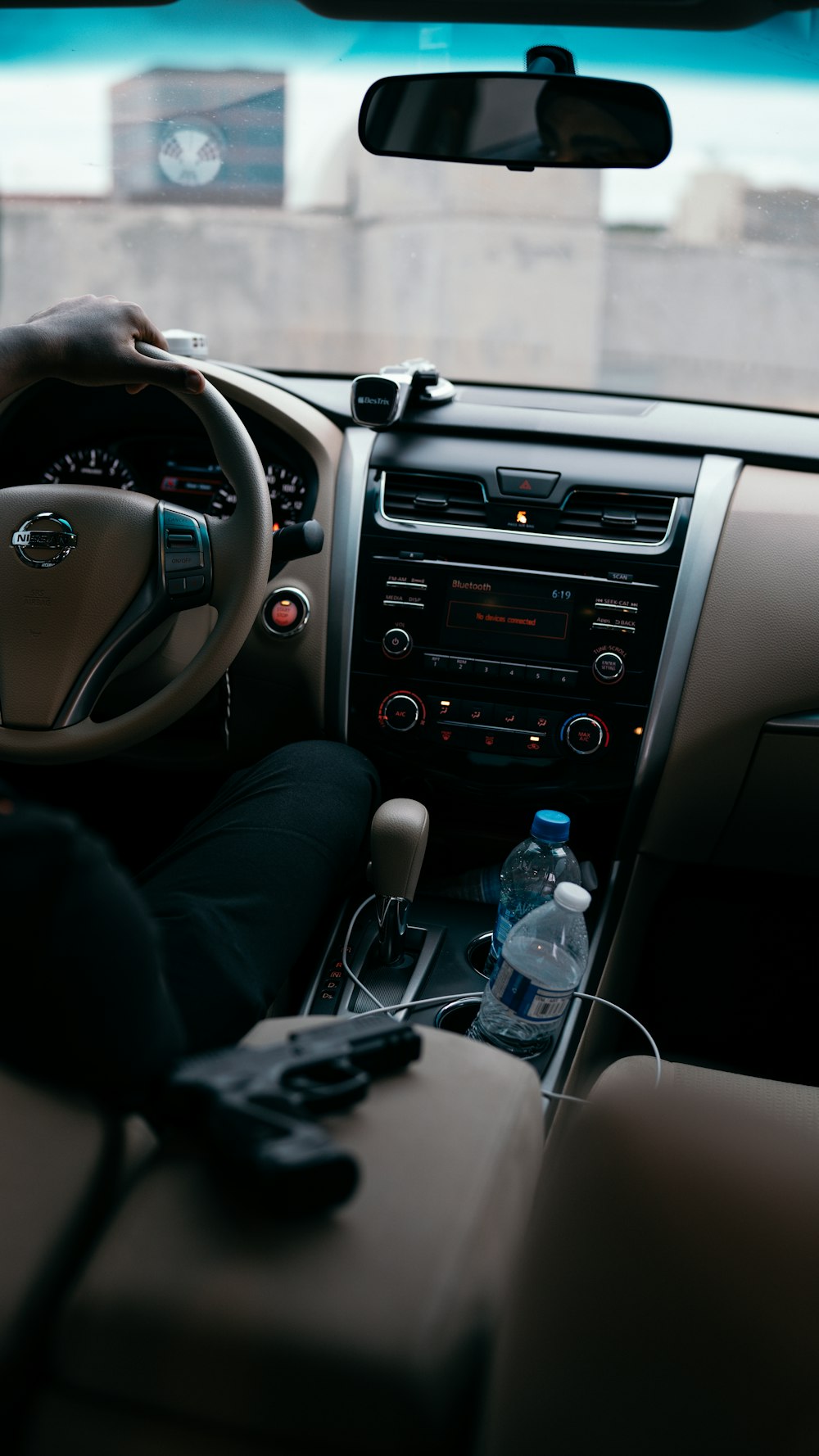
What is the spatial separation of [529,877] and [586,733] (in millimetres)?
301

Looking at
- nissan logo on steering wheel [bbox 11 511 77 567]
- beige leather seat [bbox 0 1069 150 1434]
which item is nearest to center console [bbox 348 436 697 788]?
nissan logo on steering wheel [bbox 11 511 77 567]

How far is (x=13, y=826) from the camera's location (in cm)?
68

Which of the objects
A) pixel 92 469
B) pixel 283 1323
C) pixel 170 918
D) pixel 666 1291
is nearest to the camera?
pixel 283 1323

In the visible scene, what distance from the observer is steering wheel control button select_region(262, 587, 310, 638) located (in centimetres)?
220

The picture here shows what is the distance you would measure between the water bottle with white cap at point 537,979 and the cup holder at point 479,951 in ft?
0.25

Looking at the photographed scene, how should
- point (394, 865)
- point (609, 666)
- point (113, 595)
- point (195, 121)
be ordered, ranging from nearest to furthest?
point (113, 595) → point (394, 865) → point (609, 666) → point (195, 121)

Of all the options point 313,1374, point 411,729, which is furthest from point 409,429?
point 313,1374

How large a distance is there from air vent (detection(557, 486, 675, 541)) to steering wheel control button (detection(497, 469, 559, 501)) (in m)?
0.05

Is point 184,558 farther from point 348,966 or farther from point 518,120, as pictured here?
point 518,120

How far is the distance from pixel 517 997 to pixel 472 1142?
0.86 meters

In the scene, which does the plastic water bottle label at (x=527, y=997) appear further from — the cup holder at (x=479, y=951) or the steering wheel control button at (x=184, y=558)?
the steering wheel control button at (x=184, y=558)

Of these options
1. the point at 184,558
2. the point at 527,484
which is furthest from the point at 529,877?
the point at 184,558

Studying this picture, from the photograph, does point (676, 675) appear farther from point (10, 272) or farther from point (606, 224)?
point (10, 272)

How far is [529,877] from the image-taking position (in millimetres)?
2146
